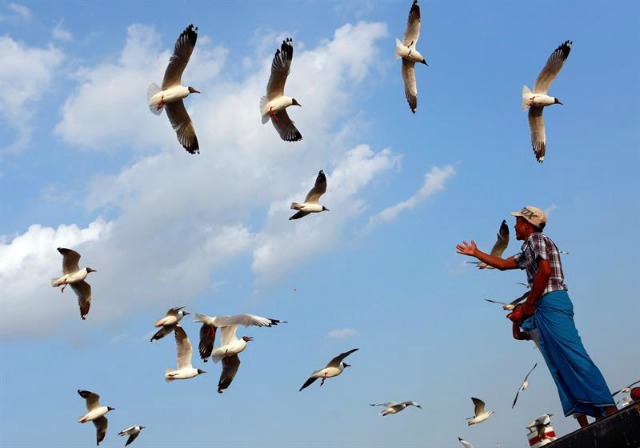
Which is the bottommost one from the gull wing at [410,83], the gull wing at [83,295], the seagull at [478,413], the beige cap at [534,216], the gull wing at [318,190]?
the beige cap at [534,216]

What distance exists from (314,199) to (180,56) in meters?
5.06

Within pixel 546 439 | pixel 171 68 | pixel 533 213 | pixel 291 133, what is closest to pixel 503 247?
pixel 291 133

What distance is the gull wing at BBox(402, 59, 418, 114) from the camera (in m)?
17.8

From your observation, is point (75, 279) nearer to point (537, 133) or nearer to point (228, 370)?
point (228, 370)

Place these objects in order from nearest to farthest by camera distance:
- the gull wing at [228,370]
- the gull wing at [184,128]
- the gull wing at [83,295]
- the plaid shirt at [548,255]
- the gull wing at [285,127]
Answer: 1. the plaid shirt at [548,255]
2. the gull wing at [184,128]
3. the gull wing at [228,370]
4. the gull wing at [285,127]
5. the gull wing at [83,295]

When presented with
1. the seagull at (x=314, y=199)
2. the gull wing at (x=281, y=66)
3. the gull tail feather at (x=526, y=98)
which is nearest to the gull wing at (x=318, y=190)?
the seagull at (x=314, y=199)

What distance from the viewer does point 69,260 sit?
16.2 metres

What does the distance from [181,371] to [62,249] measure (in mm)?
3765

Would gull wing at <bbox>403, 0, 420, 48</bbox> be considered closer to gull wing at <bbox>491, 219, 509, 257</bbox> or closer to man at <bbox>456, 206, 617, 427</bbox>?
gull wing at <bbox>491, 219, 509, 257</bbox>

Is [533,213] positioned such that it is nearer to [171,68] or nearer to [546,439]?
[546,439]

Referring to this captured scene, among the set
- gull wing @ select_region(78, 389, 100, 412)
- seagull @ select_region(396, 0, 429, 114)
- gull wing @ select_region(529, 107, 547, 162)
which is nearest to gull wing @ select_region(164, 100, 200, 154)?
seagull @ select_region(396, 0, 429, 114)

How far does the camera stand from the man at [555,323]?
511 centimetres

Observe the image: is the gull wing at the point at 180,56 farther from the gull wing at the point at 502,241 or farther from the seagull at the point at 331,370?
the gull wing at the point at 502,241

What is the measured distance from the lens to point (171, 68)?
13828mm
